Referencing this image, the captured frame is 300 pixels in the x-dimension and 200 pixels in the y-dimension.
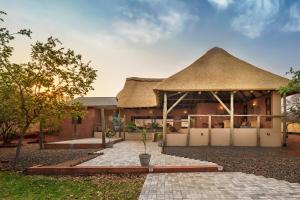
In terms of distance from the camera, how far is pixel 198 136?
54.5 ft

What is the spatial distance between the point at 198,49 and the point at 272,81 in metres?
9.67

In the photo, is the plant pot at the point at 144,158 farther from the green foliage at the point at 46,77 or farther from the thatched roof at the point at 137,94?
the thatched roof at the point at 137,94

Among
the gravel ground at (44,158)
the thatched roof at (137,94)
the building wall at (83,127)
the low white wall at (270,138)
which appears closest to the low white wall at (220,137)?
the low white wall at (270,138)

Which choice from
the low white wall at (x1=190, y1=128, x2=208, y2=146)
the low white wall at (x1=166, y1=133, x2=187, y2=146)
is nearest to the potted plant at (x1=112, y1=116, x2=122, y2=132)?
the low white wall at (x1=166, y1=133, x2=187, y2=146)

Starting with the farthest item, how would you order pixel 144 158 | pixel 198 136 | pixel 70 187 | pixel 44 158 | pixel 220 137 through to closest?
pixel 198 136 < pixel 220 137 < pixel 44 158 < pixel 144 158 < pixel 70 187

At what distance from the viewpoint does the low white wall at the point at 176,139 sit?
54.5 feet

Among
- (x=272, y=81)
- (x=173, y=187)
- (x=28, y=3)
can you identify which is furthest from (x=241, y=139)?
(x=28, y=3)

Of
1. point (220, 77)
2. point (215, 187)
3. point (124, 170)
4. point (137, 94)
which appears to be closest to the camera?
point (215, 187)

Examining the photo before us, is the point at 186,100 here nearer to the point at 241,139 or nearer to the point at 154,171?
the point at 241,139

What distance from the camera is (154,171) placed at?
28.0 feet

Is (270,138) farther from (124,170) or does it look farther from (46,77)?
(46,77)

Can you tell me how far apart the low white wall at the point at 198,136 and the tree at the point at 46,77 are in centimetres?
808

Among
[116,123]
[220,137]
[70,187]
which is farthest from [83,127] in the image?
[70,187]

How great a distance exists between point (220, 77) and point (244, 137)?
3.92m
